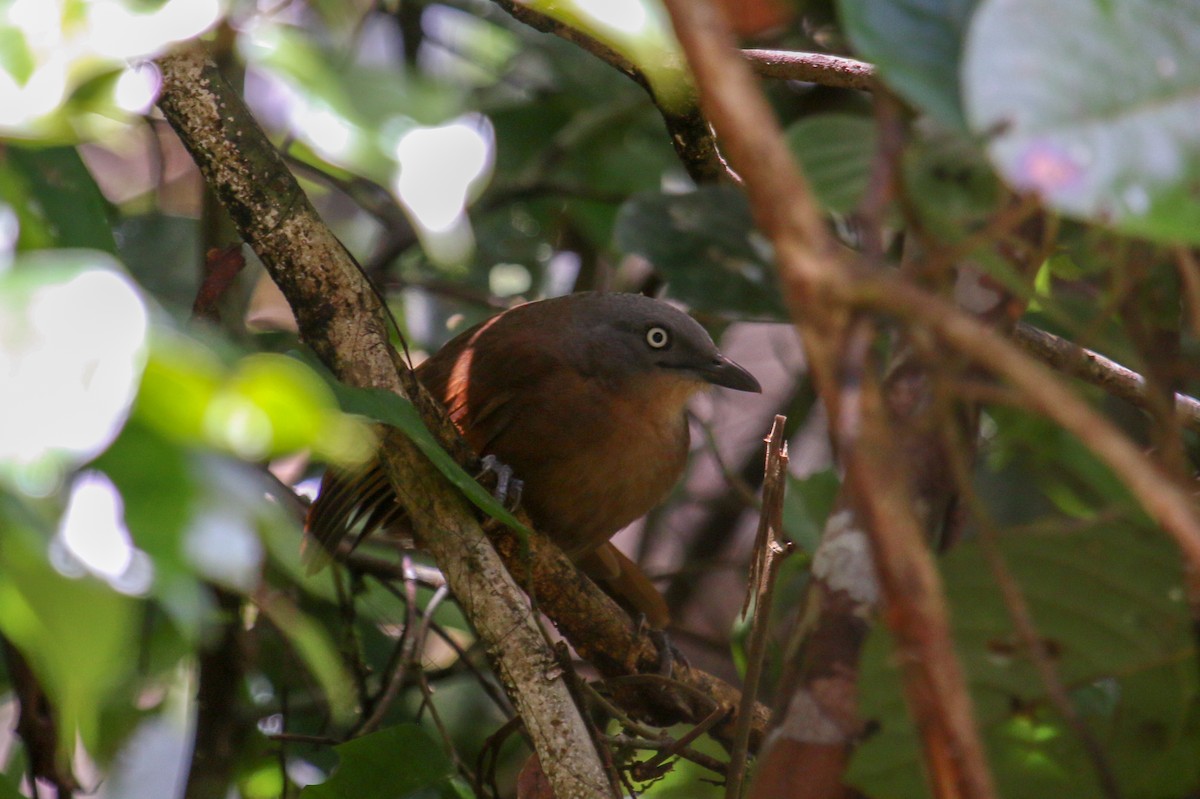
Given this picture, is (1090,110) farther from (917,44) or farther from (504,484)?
(504,484)

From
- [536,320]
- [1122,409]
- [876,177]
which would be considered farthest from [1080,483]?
[876,177]

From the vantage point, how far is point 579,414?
3.30 meters

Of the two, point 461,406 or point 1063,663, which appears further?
point 461,406

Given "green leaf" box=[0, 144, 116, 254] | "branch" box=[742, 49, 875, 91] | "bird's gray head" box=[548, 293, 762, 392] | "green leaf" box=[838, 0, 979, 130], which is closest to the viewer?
"green leaf" box=[838, 0, 979, 130]

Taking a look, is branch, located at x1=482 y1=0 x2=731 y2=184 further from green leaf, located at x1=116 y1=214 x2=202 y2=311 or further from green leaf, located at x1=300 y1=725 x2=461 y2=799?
green leaf, located at x1=116 y1=214 x2=202 y2=311

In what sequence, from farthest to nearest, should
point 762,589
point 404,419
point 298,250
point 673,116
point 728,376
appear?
point 728,376, point 673,116, point 298,250, point 762,589, point 404,419

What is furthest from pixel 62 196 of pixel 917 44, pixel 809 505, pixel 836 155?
pixel 809 505

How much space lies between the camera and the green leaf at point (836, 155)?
136cm

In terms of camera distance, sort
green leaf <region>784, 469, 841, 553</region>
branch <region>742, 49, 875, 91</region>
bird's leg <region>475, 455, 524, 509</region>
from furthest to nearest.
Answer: green leaf <region>784, 469, 841, 553</region> → bird's leg <region>475, 455, 524, 509</region> → branch <region>742, 49, 875, 91</region>

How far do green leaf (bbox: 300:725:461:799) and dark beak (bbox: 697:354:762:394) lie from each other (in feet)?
4.97

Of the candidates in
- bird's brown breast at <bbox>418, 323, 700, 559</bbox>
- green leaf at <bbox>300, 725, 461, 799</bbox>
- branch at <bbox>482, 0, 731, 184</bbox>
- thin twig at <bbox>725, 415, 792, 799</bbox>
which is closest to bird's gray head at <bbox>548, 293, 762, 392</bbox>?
bird's brown breast at <bbox>418, 323, 700, 559</bbox>

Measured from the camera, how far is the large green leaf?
143cm

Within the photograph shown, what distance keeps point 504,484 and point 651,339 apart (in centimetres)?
93

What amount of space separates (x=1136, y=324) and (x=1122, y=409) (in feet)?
8.80
